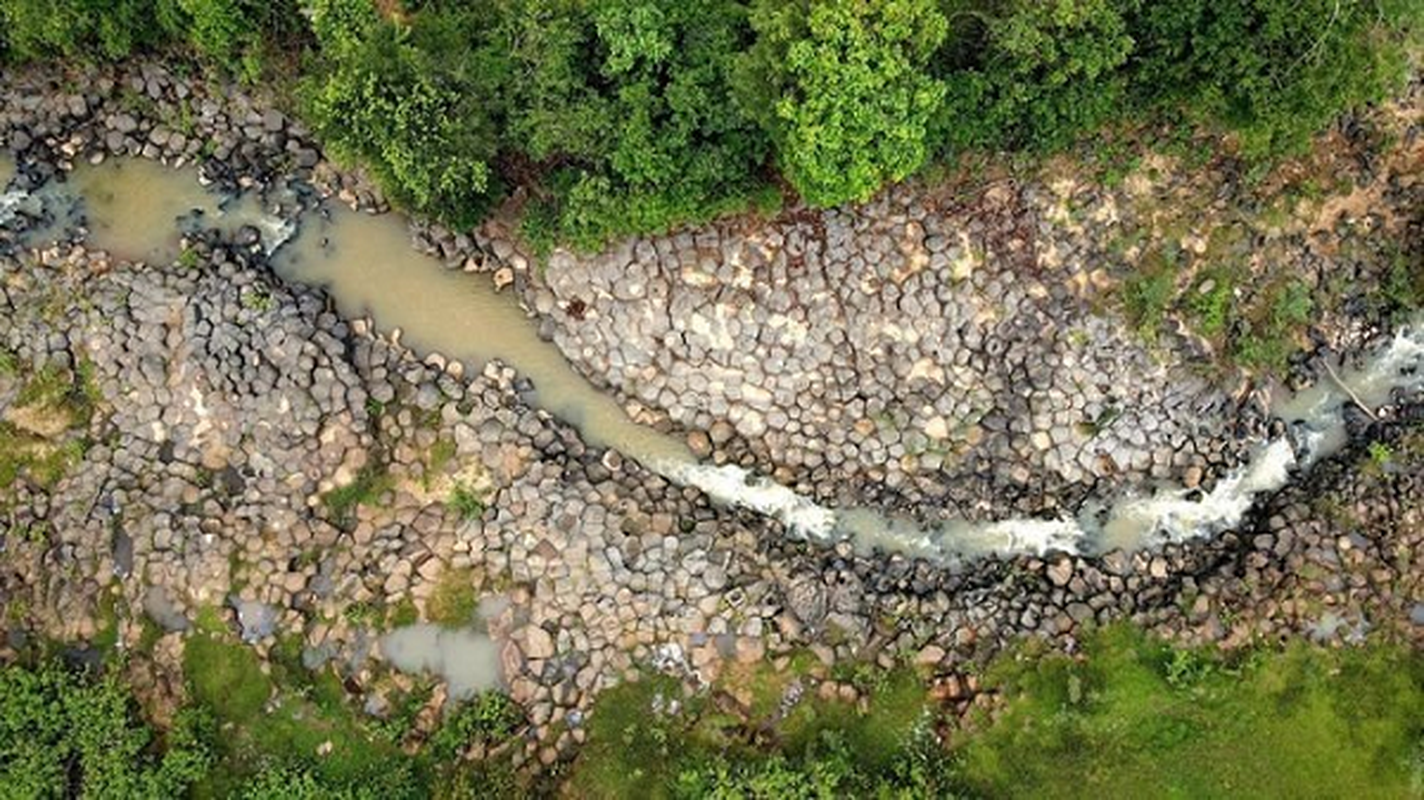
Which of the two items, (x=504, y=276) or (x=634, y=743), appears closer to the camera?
(x=634, y=743)

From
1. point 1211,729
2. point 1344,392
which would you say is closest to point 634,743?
point 1211,729

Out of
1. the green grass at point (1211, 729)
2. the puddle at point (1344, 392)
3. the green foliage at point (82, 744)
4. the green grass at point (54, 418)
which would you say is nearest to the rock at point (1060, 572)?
the green grass at point (1211, 729)

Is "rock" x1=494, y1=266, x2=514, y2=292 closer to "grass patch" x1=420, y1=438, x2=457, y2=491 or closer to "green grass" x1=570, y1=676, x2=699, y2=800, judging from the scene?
"grass patch" x1=420, y1=438, x2=457, y2=491

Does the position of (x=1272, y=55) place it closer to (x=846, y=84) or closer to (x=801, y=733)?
(x=846, y=84)

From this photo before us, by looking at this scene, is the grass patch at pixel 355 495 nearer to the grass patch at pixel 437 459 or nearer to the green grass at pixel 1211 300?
the grass patch at pixel 437 459

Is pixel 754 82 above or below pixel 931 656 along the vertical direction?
above

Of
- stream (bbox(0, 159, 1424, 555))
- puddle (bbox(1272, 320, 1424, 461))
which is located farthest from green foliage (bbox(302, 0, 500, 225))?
puddle (bbox(1272, 320, 1424, 461))

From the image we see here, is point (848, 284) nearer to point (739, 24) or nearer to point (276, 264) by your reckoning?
point (739, 24)

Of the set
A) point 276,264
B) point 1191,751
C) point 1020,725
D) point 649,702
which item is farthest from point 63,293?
point 1191,751
